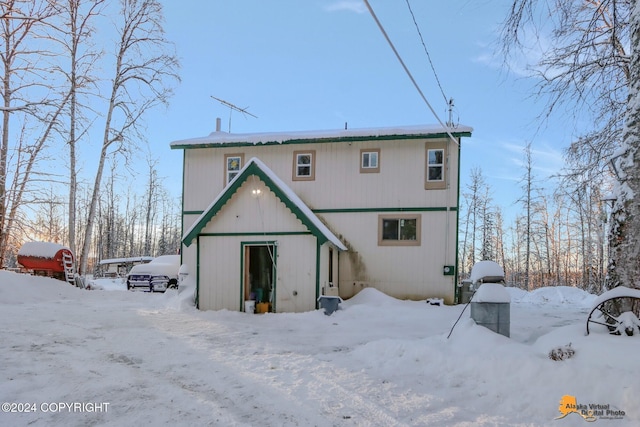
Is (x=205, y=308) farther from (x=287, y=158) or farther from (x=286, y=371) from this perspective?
(x=286, y=371)

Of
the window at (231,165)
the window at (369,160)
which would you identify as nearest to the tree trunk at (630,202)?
the window at (369,160)

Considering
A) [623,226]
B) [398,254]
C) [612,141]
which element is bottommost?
[398,254]

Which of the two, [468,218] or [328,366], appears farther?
[468,218]

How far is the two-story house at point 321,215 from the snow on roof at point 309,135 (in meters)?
0.04

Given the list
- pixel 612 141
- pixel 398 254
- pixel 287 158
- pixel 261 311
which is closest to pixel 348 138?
pixel 287 158

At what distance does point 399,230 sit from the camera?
550 inches

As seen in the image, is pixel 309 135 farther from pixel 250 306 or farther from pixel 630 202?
pixel 630 202

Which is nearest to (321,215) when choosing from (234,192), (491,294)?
(234,192)

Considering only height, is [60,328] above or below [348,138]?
below

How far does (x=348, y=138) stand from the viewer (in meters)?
14.3

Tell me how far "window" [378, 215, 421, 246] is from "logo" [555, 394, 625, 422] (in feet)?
31.4

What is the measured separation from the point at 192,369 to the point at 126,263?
3469cm

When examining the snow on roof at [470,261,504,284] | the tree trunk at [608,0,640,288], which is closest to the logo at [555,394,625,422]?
the tree trunk at [608,0,640,288]

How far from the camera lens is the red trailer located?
17.8 metres
